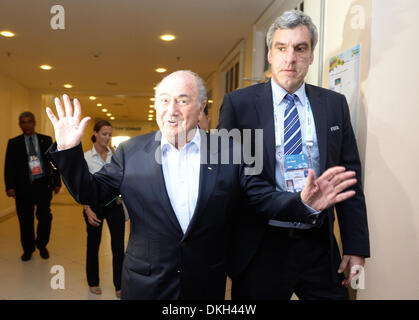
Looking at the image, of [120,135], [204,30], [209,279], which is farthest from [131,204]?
[120,135]

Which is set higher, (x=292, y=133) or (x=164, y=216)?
(x=292, y=133)

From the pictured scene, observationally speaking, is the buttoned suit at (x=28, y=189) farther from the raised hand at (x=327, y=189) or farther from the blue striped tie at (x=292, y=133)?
the raised hand at (x=327, y=189)

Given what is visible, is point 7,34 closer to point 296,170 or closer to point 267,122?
point 267,122

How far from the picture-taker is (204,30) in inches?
206

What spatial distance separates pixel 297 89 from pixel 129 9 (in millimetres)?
3351

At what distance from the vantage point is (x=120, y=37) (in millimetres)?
5613

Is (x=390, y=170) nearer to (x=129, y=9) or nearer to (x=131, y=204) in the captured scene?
(x=131, y=204)

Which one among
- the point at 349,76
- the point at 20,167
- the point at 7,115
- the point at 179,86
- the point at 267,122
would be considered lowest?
the point at 20,167

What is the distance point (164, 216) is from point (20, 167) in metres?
3.94


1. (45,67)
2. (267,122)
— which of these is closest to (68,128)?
(267,122)

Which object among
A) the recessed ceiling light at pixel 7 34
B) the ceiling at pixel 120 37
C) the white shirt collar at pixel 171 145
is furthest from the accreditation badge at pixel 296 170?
the recessed ceiling light at pixel 7 34

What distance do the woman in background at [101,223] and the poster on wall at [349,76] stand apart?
204 centimetres

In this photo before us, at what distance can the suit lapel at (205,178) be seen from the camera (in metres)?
1.40

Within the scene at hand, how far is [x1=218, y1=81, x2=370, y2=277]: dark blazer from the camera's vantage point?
5.40ft
